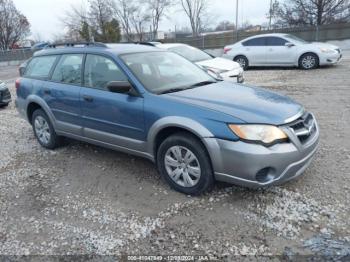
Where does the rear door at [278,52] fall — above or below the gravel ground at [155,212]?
above

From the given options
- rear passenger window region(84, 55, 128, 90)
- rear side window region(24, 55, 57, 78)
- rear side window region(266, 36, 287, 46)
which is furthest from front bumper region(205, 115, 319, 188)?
rear side window region(266, 36, 287, 46)

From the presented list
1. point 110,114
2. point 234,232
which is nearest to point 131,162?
point 110,114

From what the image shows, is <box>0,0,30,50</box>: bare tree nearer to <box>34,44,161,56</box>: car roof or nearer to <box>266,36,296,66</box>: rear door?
<box>266,36,296,66</box>: rear door

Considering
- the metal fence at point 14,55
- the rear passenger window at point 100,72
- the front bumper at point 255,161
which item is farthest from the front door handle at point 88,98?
the metal fence at point 14,55

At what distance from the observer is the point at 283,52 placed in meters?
12.8

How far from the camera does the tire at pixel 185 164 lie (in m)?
3.46

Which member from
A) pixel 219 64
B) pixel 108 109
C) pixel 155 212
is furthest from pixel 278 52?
pixel 155 212

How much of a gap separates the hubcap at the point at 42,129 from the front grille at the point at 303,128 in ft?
12.5

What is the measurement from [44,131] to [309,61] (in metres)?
10.2

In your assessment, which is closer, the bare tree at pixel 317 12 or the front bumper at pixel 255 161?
the front bumper at pixel 255 161

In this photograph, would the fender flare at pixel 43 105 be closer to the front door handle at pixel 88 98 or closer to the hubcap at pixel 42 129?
the hubcap at pixel 42 129

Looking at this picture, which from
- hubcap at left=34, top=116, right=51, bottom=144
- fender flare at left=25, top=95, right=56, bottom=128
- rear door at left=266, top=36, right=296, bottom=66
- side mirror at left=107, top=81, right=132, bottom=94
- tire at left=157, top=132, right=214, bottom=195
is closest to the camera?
tire at left=157, top=132, right=214, bottom=195

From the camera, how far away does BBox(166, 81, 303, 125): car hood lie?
331 centimetres

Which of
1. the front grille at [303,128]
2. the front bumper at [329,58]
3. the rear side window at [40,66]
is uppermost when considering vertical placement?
the rear side window at [40,66]
